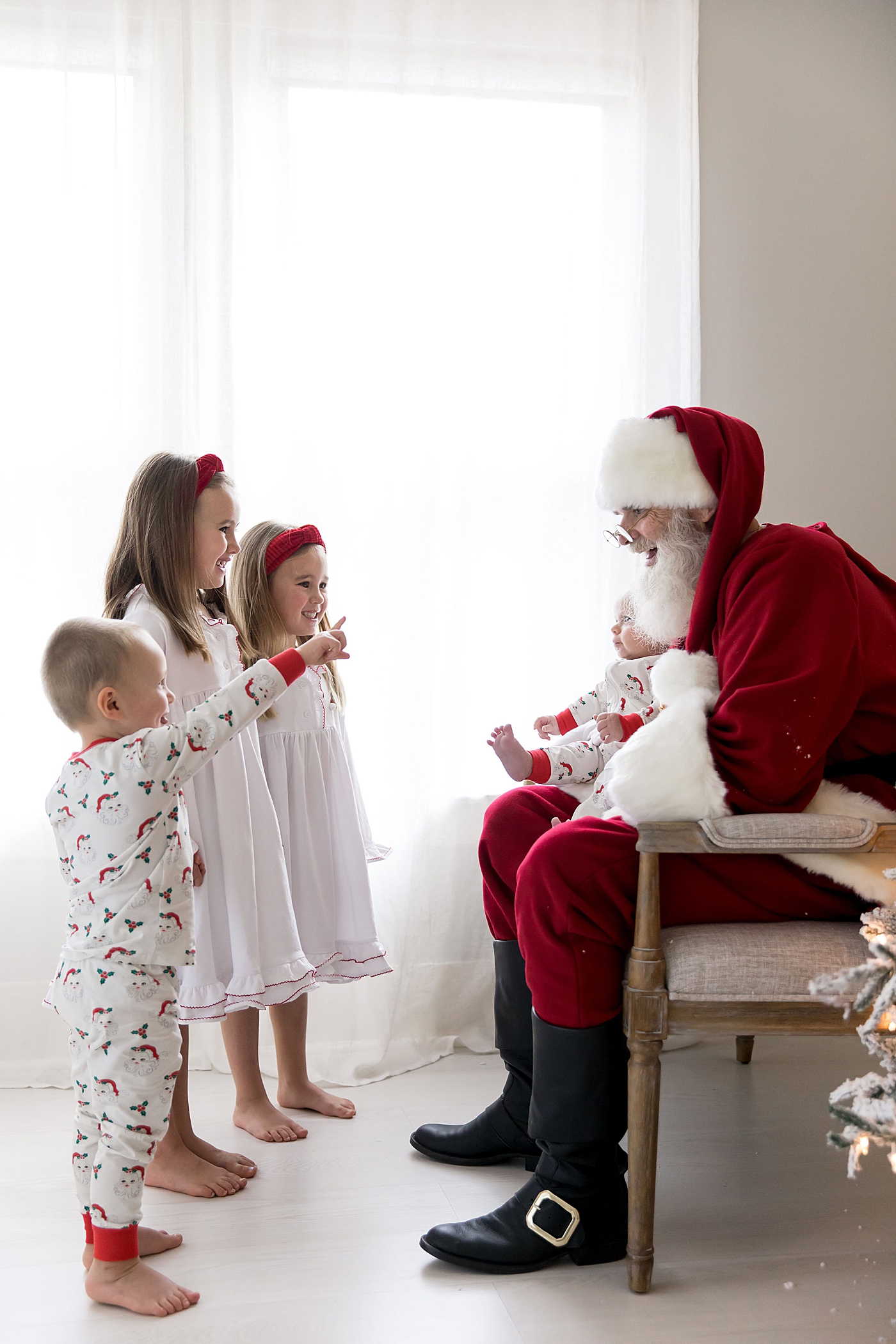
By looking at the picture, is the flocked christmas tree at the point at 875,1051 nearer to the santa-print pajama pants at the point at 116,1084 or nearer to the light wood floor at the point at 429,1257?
the light wood floor at the point at 429,1257

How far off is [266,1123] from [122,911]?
865 millimetres

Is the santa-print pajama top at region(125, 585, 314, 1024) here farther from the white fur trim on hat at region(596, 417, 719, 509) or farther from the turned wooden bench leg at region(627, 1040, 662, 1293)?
the white fur trim on hat at region(596, 417, 719, 509)

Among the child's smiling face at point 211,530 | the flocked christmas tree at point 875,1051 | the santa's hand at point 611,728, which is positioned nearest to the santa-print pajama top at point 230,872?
the child's smiling face at point 211,530

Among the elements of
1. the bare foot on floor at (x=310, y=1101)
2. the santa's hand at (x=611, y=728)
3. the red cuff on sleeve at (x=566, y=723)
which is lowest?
the bare foot on floor at (x=310, y=1101)

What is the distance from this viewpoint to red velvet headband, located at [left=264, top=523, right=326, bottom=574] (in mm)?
2299

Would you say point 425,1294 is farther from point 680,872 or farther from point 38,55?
point 38,55

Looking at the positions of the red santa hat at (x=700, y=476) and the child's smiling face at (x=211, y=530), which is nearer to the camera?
the red santa hat at (x=700, y=476)

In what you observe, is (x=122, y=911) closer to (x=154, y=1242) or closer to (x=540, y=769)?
(x=154, y=1242)

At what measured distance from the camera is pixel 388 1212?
6.21ft

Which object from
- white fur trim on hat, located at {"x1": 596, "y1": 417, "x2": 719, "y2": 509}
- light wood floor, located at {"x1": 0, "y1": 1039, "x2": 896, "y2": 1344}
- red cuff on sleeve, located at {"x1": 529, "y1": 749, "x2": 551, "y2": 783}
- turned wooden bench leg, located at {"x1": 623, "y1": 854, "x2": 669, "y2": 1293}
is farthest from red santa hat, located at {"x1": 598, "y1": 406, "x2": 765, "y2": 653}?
light wood floor, located at {"x1": 0, "y1": 1039, "x2": 896, "y2": 1344}

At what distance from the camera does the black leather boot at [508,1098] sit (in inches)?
79.6

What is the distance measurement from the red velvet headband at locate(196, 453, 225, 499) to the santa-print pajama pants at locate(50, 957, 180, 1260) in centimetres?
92

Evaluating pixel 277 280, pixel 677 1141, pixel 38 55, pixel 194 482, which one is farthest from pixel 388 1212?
pixel 38 55

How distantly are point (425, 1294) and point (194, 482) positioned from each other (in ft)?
4.79
